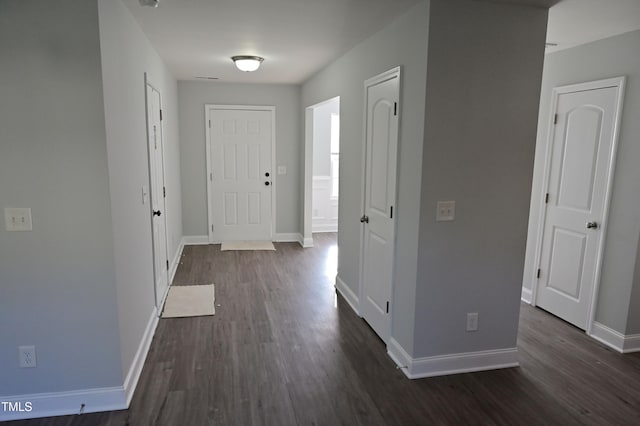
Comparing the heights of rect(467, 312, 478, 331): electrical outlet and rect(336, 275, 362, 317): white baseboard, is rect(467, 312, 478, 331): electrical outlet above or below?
above

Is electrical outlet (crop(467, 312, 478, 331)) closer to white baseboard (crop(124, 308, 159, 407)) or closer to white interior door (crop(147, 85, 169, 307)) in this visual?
white baseboard (crop(124, 308, 159, 407))

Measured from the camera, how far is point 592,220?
3.45 metres

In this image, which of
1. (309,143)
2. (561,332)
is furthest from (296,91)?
(561,332)

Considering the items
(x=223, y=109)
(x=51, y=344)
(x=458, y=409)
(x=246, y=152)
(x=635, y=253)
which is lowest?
(x=458, y=409)

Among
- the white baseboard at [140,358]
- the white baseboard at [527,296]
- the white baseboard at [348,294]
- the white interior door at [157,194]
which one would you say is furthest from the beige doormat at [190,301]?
the white baseboard at [527,296]

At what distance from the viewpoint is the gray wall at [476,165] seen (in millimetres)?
2553

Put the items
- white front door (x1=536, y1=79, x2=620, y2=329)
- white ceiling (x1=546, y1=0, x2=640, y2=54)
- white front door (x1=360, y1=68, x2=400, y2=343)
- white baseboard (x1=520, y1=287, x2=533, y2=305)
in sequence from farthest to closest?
white baseboard (x1=520, y1=287, x2=533, y2=305)
white front door (x1=536, y1=79, x2=620, y2=329)
white front door (x1=360, y1=68, x2=400, y2=343)
white ceiling (x1=546, y1=0, x2=640, y2=54)

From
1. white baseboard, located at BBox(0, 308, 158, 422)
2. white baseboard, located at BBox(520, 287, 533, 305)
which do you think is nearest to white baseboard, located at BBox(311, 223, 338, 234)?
white baseboard, located at BBox(520, 287, 533, 305)

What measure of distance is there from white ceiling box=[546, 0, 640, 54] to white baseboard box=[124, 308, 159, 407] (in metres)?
3.47

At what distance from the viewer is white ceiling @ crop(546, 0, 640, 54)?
253 centimetres

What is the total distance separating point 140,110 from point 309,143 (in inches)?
131

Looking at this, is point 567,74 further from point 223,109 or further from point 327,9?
point 223,109

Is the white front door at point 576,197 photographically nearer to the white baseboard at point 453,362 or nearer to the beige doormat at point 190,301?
the white baseboard at point 453,362

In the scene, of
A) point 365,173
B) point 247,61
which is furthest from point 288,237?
point 365,173
